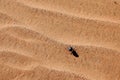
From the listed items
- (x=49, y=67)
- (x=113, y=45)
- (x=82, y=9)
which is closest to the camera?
(x=49, y=67)

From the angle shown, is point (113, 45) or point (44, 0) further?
point (44, 0)

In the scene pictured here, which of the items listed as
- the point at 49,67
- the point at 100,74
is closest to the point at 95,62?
the point at 100,74

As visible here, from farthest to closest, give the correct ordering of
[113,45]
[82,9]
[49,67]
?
[82,9] < [113,45] < [49,67]

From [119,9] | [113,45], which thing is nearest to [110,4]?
[119,9]

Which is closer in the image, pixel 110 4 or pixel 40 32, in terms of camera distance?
pixel 40 32

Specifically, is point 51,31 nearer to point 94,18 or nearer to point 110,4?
Result: point 94,18

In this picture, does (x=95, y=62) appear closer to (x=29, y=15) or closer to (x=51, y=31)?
(x=51, y=31)
